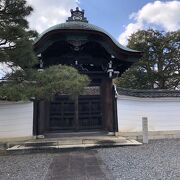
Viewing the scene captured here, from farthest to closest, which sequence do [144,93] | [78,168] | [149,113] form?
[144,93] < [149,113] < [78,168]

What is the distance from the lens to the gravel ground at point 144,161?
6.21 m

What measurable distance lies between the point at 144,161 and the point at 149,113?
520cm

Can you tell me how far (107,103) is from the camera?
12.6 metres

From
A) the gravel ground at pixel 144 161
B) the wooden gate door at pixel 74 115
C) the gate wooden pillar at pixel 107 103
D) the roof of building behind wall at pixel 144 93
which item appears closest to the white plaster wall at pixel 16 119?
the wooden gate door at pixel 74 115

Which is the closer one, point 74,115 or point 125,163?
point 125,163

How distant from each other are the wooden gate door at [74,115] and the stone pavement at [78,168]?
11.5 ft

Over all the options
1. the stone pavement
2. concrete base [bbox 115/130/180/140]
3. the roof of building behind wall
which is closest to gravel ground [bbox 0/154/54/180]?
the stone pavement

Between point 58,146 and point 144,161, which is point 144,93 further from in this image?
point 144,161

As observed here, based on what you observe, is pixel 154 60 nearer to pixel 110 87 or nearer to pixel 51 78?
pixel 110 87

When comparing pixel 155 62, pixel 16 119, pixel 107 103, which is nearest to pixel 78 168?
pixel 16 119

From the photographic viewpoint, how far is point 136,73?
2789cm

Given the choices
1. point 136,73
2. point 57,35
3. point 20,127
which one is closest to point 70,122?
point 20,127

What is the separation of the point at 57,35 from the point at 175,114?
6.09 m

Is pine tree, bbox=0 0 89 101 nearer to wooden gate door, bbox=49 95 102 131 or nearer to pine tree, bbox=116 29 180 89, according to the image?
wooden gate door, bbox=49 95 102 131
